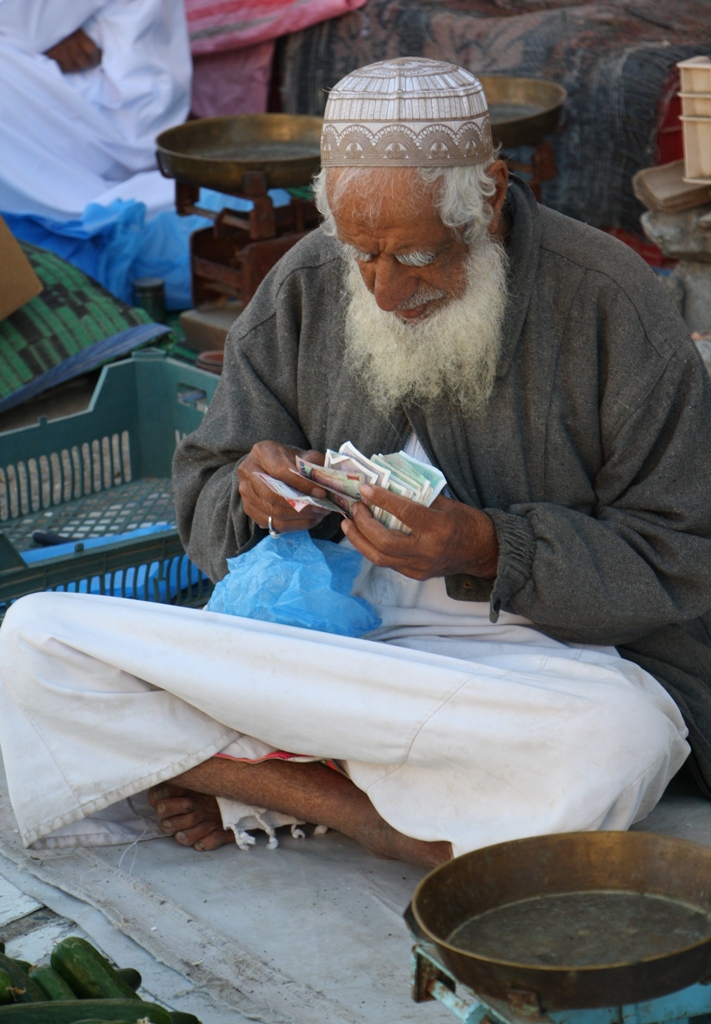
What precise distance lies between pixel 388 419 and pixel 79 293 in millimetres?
3263

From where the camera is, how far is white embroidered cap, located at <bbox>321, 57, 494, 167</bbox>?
90.4 inches

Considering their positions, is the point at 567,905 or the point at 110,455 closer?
the point at 567,905

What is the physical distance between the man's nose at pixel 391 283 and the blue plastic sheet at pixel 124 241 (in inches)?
151

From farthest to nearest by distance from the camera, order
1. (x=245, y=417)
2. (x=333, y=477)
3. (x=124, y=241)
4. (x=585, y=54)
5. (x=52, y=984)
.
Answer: (x=124, y=241), (x=585, y=54), (x=245, y=417), (x=333, y=477), (x=52, y=984)

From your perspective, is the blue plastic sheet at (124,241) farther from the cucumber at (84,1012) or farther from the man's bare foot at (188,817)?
the cucumber at (84,1012)

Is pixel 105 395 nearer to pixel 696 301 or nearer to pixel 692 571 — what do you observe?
pixel 696 301

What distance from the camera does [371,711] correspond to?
2338 mm

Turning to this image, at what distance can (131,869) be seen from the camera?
2574 millimetres

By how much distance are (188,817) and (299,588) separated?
551 mm

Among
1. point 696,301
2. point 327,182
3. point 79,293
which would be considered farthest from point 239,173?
point 327,182

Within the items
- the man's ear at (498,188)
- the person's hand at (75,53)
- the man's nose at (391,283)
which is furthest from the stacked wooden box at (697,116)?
the person's hand at (75,53)

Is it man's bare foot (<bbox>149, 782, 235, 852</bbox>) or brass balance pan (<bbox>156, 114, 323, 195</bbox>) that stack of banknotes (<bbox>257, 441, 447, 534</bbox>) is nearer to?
man's bare foot (<bbox>149, 782, 235, 852</bbox>)

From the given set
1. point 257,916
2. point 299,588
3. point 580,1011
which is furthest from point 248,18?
point 580,1011

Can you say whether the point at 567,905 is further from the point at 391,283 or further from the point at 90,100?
the point at 90,100
